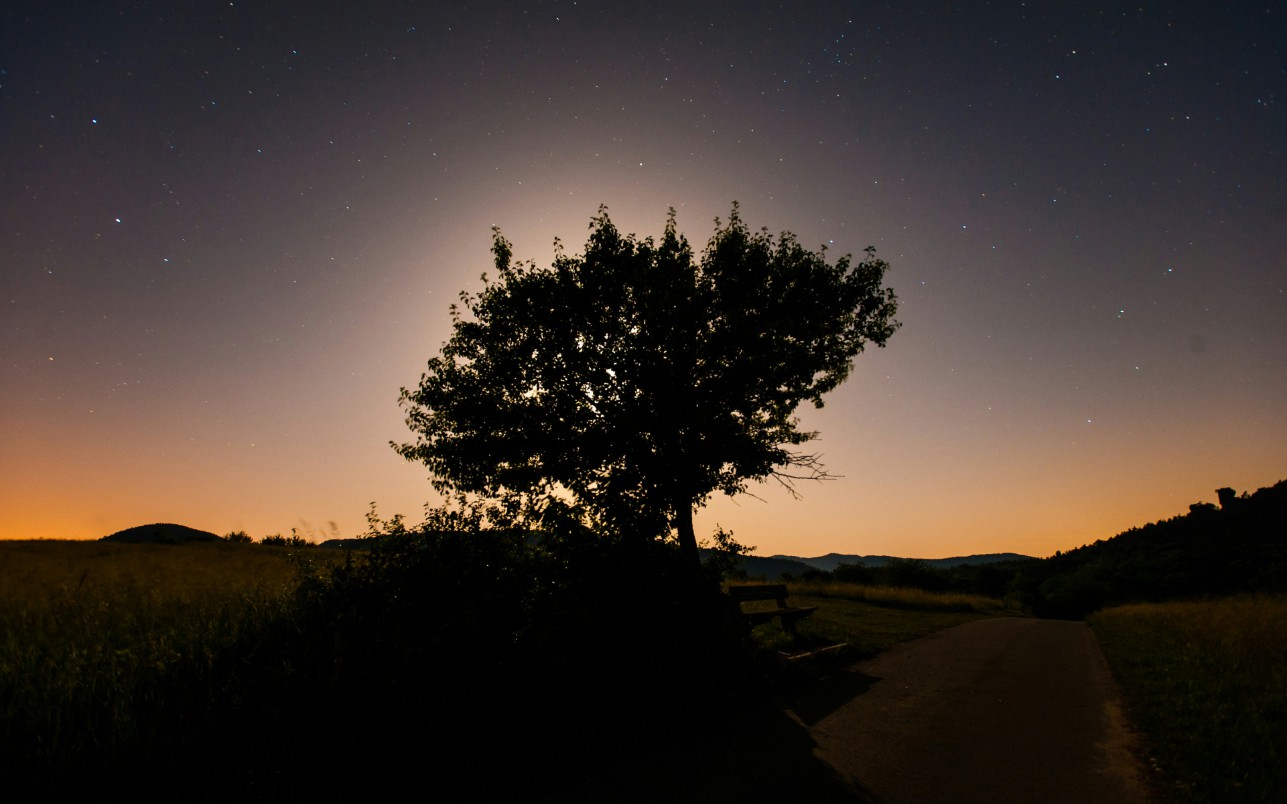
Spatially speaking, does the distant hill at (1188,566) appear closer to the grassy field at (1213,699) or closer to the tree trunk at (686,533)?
the grassy field at (1213,699)

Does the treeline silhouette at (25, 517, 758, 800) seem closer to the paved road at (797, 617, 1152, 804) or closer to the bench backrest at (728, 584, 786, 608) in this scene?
the paved road at (797, 617, 1152, 804)

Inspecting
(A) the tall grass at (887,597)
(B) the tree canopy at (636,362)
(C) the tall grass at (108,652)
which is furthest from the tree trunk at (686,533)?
(A) the tall grass at (887,597)

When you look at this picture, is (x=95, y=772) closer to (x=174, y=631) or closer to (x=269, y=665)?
(x=269, y=665)

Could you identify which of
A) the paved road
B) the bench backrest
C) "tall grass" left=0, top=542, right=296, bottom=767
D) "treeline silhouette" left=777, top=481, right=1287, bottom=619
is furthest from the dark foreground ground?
"treeline silhouette" left=777, top=481, right=1287, bottom=619

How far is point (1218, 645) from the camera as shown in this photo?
12.7m

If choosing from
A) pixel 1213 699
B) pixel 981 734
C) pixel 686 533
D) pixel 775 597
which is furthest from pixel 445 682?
pixel 1213 699

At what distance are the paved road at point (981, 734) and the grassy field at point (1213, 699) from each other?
42cm

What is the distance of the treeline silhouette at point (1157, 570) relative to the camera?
45.0 meters

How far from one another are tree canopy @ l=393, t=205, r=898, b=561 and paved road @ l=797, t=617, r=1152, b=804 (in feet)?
19.1

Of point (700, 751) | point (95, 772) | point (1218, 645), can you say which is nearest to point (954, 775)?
point (700, 751)

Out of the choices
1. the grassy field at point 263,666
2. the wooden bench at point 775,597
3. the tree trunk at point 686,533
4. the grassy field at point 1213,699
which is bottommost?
the grassy field at point 1213,699

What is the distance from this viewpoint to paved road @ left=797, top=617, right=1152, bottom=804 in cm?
557

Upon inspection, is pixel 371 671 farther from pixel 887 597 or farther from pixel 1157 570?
pixel 1157 570

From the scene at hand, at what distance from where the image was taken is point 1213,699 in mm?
8641
